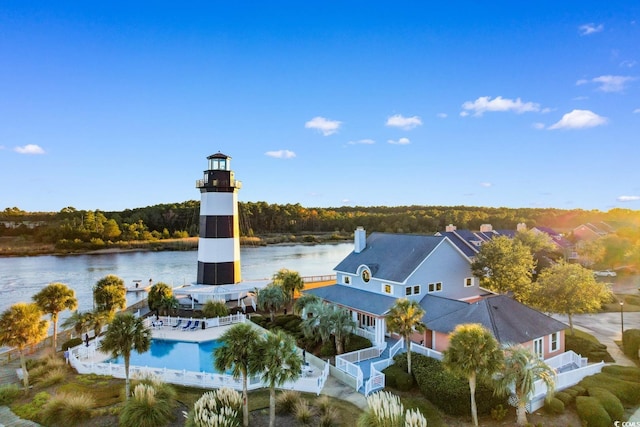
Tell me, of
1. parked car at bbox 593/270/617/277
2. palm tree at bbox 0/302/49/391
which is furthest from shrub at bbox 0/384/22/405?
parked car at bbox 593/270/617/277

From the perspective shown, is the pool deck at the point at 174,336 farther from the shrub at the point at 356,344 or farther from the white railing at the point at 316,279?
the white railing at the point at 316,279

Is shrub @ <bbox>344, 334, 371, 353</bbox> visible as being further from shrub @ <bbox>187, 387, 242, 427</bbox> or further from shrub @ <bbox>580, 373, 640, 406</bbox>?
shrub @ <bbox>580, 373, 640, 406</bbox>

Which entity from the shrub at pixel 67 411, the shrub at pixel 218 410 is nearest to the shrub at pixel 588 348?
the shrub at pixel 218 410

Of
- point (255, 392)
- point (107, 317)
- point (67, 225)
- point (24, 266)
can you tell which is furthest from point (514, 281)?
point (67, 225)

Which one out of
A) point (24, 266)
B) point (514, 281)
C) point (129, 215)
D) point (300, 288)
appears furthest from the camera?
point (129, 215)

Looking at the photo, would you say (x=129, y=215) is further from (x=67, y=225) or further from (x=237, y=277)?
(x=237, y=277)

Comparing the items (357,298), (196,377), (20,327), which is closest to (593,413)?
(357,298)

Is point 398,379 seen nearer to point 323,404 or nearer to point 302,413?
point 323,404
